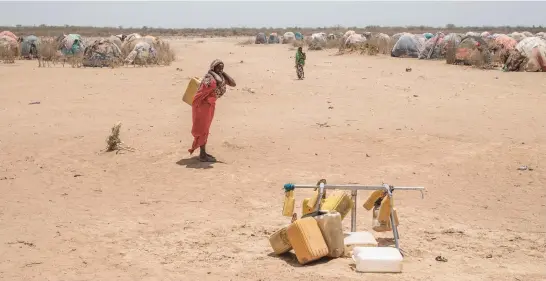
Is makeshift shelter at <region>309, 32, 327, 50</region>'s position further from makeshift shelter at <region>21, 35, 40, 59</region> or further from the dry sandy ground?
the dry sandy ground

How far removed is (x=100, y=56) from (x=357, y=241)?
17432 millimetres

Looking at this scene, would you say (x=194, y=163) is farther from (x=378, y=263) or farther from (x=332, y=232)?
(x=378, y=263)

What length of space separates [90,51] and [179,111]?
10.1 m

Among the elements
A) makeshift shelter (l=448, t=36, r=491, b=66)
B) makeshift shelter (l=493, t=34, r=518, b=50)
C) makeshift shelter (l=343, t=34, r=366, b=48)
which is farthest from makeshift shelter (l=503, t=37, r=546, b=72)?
makeshift shelter (l=343, t=34, r=366, b=48)

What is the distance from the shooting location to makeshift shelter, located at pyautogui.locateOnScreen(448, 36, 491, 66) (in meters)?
20.3

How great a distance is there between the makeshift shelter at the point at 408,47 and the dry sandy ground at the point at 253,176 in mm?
10737

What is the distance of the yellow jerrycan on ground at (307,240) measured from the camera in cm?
460

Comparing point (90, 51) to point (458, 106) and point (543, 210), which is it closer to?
point (458, 106)

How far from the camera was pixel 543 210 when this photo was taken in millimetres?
6469

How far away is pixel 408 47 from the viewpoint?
84.4 feet

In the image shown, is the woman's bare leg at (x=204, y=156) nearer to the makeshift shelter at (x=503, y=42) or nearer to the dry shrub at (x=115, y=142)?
the dry shrub at (x=115, y=142)

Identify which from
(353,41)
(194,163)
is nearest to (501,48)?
(353,41)

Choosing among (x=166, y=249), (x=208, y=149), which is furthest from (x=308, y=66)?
(x=166, y=249)

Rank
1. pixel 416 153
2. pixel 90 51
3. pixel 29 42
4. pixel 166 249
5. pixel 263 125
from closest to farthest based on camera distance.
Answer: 1. pixel 166 249
2. pixel 416 153
3. pixel 263 125
4. pixel 90 51
5. pixel 29 42
